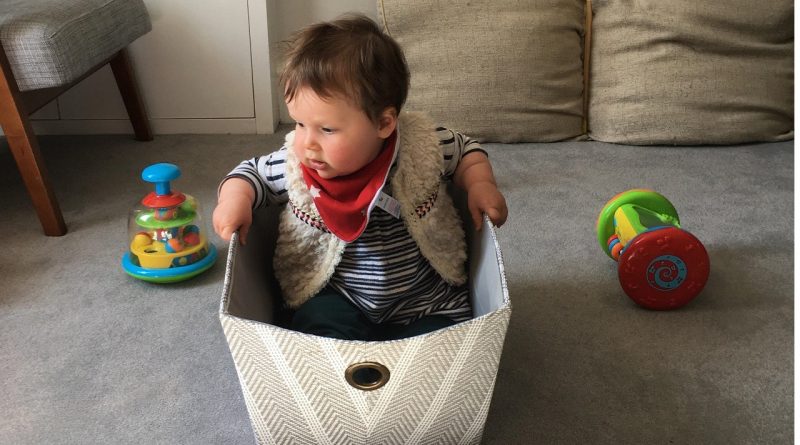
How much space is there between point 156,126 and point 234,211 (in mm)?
1216

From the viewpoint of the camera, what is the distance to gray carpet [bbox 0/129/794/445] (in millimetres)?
1021

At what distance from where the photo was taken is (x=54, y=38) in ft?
4.68

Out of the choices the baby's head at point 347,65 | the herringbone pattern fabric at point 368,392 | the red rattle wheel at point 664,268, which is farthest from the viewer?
the red rattle wheel at point 664,268

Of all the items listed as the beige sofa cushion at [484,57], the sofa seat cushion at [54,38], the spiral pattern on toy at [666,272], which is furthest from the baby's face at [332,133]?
the beige sofa cushion at [484,57]

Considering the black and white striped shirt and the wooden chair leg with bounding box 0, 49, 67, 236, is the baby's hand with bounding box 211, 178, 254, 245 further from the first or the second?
the wooden chair leg with bounding box 0, 49, 67, 236

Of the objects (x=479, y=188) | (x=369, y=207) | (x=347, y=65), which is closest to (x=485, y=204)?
(x=479, y=188)

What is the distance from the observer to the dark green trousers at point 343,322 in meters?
1.04

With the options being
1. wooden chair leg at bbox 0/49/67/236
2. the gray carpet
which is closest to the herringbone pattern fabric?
the gray carpet

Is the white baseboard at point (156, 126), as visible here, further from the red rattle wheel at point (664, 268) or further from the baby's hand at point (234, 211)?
the red rattle wheel at point (664, 268)

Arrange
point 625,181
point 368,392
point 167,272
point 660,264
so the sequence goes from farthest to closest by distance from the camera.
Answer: point 625,181 < point 167,272 < point 660,264 < point 368,392

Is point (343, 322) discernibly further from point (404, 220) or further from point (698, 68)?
point (698, 68)

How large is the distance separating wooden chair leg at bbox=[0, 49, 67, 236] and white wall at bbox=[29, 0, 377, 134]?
0.62 m

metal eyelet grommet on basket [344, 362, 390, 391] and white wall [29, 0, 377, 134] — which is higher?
metal eyelet grommet on basket [344, 362, 390, 391]

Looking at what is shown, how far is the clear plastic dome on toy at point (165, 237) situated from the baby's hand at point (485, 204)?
0.54m
